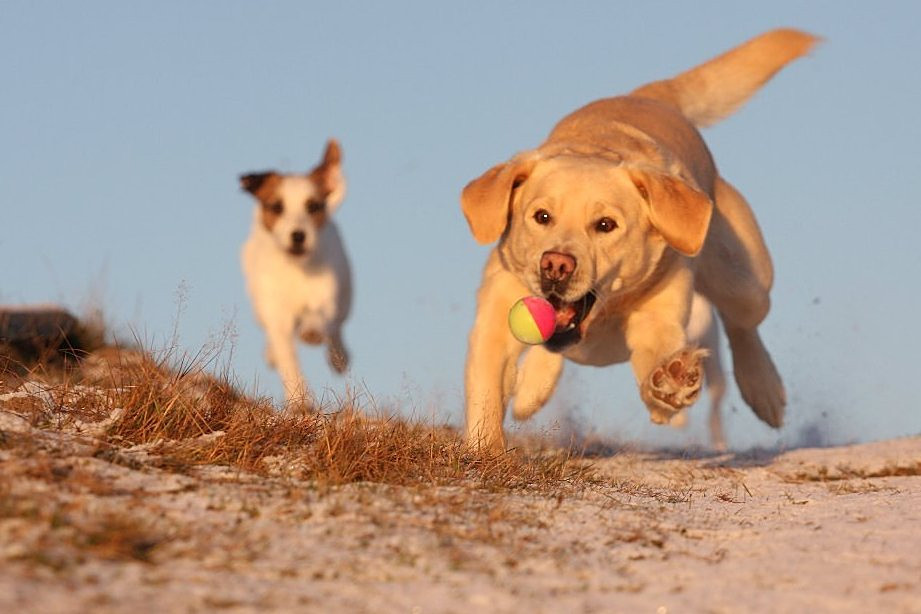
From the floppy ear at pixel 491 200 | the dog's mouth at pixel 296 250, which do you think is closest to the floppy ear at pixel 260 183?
the dog's mouth at pixel 296 250

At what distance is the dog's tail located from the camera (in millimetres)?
8805

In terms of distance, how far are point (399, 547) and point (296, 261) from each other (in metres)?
9.81

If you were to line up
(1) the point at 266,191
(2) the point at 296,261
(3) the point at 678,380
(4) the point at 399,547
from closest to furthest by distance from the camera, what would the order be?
(4) the point at 399,547 < (3) the point at 678,380 < (2) the point at 296,261 < (1) the point at 266,191

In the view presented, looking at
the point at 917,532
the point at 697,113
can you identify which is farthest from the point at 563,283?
the point at 697,113

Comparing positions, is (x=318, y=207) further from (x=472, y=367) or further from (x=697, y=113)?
(x=472, y=367)

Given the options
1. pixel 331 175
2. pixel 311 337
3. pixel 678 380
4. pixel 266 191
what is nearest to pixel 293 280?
pixel 311 337

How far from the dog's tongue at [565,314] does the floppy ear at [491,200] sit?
1.68 feet

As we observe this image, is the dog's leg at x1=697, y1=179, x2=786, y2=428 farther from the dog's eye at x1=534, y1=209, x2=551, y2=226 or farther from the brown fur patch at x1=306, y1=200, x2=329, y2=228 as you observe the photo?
the brown fur patch at x1=306, y1=200, x2=329, y2=228

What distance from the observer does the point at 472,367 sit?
642cm

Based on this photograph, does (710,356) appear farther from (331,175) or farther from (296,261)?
(331,175)

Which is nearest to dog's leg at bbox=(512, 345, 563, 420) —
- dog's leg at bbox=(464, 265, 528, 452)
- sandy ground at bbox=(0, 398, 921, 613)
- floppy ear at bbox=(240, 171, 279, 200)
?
dog's leg at bbox=(464, 265, 528, 452)

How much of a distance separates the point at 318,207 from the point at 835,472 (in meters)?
7.34

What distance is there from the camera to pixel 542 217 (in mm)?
6246

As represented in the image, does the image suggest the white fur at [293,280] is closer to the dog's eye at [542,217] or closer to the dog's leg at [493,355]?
the dog's leg at [493,355]
